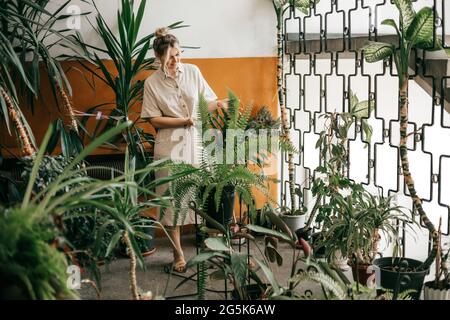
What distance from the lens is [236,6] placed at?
5344mm

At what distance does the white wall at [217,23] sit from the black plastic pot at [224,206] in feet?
5.61

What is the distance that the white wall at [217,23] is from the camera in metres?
5.11

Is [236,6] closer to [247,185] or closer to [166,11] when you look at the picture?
[166,11]

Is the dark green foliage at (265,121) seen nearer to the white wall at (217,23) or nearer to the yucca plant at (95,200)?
the white wall at (217,23)

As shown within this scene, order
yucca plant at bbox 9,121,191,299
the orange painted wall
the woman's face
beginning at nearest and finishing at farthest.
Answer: yucca plant at bbox 9,121,191,299 < the woman's face < the orange painted wall

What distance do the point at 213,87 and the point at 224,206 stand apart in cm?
164

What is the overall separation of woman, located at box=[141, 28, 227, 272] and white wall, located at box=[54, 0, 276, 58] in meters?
0.94

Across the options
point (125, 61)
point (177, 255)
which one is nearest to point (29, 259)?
point (177, 255)

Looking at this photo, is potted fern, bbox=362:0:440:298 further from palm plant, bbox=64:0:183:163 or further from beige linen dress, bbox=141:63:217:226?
palm plant, bbox=64:0:183:163

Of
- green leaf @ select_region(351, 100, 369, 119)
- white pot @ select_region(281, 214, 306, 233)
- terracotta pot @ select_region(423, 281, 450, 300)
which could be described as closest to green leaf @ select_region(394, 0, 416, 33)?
green leaf @ select_region(351, 100, 369, 119)

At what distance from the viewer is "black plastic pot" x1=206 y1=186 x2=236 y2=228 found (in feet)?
13.1

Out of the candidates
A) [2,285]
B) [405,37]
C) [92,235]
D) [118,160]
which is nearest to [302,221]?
[118,160]

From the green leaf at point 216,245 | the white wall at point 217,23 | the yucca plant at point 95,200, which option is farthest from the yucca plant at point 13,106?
the white wall at point 217,23

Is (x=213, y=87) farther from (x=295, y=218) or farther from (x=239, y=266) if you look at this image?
(x=239, y=266)
